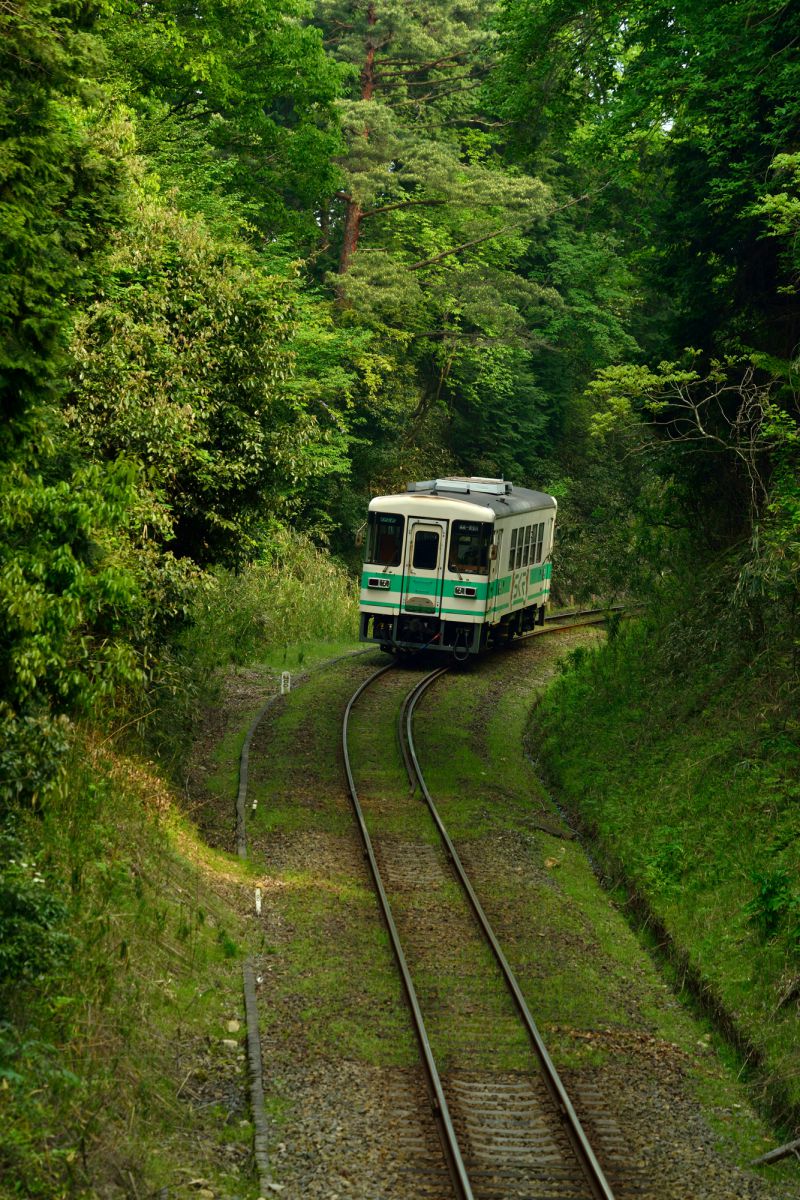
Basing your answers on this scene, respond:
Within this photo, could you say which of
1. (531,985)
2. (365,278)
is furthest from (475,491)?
(531,985)

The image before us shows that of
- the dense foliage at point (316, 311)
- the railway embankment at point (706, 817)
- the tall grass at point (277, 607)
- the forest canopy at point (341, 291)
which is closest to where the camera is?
the dense foliage at point (316, 311)

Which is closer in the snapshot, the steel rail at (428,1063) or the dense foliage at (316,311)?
the steel rail at (428,1063)

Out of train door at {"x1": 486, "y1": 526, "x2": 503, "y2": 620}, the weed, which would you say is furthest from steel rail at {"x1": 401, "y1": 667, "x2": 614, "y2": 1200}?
train door at {"x1": 486, "y1": 526, "x2": 503, "y2": 620}

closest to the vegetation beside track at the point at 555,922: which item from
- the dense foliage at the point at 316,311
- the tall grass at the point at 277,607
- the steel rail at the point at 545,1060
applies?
the steel rail at the point at 545,1060

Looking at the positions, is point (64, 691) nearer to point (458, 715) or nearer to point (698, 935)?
point (698, 935)

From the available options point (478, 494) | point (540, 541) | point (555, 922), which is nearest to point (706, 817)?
point (555, 922)

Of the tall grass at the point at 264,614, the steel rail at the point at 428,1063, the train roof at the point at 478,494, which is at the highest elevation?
the train roof at the point at 478,494

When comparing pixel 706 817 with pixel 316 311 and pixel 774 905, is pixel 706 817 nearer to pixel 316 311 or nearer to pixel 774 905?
pixel 774 905

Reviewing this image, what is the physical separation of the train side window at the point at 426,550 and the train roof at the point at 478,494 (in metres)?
0.70

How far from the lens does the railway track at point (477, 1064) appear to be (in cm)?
822

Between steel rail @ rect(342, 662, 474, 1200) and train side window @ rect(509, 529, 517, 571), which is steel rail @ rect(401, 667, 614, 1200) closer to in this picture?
steel rail @ rect(342, 662, 474, 1200)

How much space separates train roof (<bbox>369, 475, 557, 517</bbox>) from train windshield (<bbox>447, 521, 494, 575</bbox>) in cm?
40

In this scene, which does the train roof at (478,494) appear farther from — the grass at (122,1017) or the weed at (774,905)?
the weed at (774,905)

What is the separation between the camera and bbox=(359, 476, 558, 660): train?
953 inches
